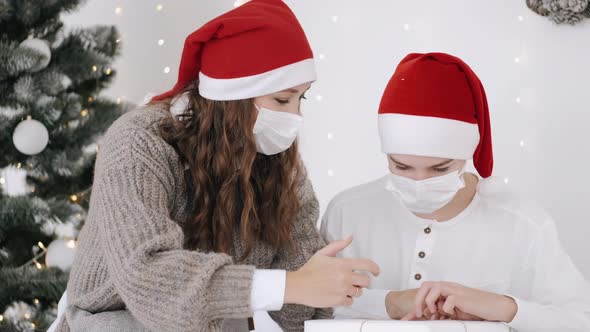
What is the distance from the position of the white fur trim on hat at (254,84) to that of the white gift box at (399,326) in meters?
0.52

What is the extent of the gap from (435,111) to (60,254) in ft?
4.18

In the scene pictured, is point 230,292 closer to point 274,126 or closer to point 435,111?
point 274,126

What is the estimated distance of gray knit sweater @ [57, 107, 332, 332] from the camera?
4.91 feet

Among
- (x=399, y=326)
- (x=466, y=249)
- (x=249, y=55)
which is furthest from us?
(x=466, y=249)

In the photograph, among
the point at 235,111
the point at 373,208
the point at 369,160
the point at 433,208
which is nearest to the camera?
the point at 235,111

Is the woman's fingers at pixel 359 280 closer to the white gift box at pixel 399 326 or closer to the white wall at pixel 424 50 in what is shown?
the white gift box at pixel 399 326

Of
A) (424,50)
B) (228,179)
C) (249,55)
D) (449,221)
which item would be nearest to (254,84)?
(249,55)

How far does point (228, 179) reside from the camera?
1.77m

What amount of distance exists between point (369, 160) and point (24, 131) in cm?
125

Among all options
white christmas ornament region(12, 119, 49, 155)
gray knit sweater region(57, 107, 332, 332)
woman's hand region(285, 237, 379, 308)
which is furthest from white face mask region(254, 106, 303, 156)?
white christmas ornament region(12, 119, 49, 155)

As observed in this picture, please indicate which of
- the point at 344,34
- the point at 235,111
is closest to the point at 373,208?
the point at 235,111

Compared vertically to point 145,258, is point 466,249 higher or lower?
lower

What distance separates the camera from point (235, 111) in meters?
1.75

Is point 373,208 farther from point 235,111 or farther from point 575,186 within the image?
point 575,186
